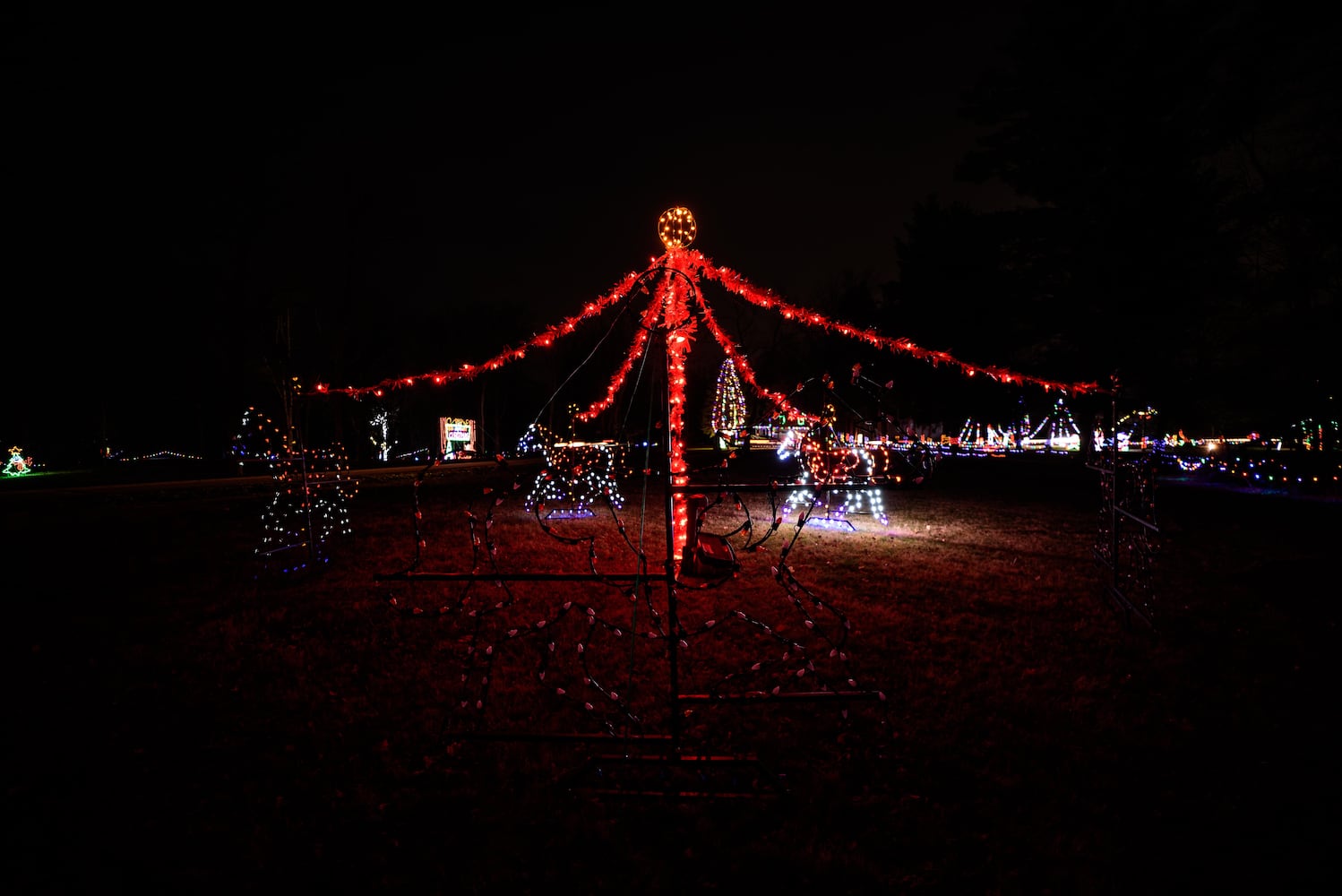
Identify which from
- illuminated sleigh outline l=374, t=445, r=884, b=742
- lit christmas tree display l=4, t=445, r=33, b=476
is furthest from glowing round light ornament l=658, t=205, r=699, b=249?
lit christmas tree display l=4, t=445, r=33, b=476

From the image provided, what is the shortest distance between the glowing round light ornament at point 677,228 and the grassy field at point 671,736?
3357 millimetres

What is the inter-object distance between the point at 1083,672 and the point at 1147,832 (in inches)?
78.1

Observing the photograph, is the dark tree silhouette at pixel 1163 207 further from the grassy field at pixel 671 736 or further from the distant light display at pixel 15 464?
the distant light display at pixel 15 464

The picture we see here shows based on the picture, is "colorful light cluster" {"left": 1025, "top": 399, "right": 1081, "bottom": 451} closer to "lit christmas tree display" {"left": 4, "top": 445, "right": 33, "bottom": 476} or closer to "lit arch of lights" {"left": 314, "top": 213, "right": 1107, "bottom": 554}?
"lit arch of lights" {"left": 314, "top": 213, "right": 1107, "bottom": 554}

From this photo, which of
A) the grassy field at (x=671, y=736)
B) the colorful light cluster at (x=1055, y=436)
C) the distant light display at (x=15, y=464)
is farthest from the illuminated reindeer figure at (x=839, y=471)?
the distant light display at (x=15, y=464)

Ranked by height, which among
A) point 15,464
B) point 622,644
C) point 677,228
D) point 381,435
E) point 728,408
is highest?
point 677,228

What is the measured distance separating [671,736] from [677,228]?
15.9 ft

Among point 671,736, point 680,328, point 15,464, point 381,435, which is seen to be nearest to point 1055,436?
point 680,328

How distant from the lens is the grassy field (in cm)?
298

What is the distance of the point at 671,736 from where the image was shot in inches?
141

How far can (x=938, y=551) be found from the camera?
30.7 ft

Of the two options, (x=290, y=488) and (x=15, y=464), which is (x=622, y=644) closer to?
(x=290, y=488)

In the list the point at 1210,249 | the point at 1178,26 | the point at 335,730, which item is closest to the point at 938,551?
the point at 335,730

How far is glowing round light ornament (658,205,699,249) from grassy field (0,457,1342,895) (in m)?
3.36
